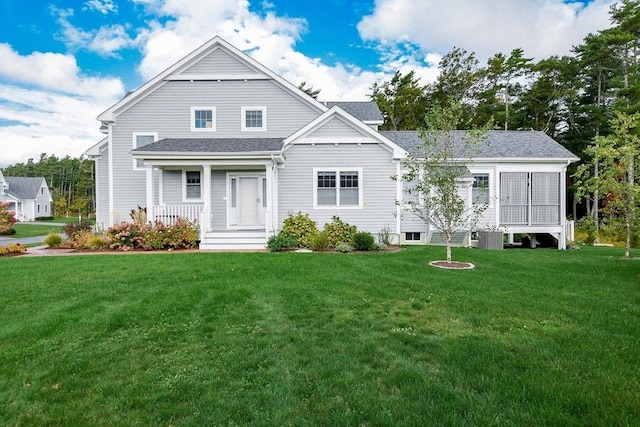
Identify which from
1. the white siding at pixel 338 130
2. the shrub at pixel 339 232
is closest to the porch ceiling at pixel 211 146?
the white siding at pixel 338 130

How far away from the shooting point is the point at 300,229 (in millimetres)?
12430

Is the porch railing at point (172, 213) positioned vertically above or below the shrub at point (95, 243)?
above

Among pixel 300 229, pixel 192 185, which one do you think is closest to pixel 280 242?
pixel 300 229

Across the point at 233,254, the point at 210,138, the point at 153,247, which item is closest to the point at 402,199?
the point at 233,254

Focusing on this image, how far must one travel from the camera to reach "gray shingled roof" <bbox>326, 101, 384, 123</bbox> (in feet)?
54.7

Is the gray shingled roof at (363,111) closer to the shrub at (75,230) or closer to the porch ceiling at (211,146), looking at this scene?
the porch ceiling at (211,146)

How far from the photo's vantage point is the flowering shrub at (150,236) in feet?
38.6

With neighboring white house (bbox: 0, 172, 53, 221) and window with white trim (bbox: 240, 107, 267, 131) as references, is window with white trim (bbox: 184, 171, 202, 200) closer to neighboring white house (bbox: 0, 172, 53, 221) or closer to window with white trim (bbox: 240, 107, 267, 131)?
window with white trim (bbox: 240, 107, 267, 131)

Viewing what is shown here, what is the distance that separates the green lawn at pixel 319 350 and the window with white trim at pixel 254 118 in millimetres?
8943

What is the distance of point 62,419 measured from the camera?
266 cm

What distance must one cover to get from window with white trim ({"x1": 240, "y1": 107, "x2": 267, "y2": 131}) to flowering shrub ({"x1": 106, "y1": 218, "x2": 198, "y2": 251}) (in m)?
5.29

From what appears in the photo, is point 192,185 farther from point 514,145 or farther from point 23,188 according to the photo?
point 23,188

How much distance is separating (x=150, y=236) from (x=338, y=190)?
7.10 metres

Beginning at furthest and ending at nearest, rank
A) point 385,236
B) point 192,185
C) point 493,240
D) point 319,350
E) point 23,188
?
1. point 23,188
2. point 192,185
3. point 493,240
4. point 385,236
5. point 319,350
